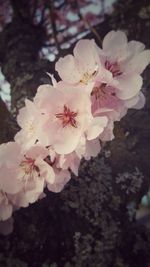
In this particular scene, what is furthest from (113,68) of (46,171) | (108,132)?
(46,171)

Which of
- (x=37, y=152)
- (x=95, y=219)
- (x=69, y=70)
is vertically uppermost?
(x=69, y=70)

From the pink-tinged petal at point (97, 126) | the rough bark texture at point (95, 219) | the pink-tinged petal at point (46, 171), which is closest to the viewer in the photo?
the pink-tinged petal at point (97, 126)

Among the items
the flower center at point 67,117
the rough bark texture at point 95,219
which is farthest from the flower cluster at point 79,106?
the rough bark texture at point 95,219

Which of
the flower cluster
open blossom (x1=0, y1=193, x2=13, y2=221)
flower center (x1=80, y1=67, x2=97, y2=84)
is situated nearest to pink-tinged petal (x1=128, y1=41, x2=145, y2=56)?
the flower cluster

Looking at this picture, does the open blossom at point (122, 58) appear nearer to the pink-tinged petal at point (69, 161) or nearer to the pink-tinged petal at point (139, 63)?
the pink-tinged petal at point (139, 63)

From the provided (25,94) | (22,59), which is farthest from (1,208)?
(22,59)

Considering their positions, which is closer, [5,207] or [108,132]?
[108,132]

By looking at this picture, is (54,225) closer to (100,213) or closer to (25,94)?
(100,213)

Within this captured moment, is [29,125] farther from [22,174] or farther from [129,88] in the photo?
[129,88]
